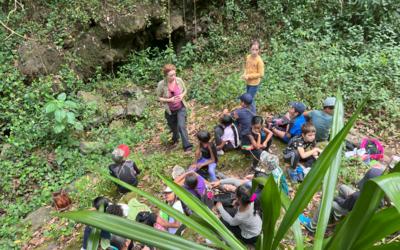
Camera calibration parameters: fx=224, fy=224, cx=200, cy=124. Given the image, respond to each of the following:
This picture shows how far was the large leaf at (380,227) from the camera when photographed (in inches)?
26.8

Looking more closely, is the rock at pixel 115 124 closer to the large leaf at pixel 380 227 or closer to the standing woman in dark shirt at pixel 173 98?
the standing woman in dark shirt at pixel 173 98

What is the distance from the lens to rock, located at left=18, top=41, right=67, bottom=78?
650 centimetres

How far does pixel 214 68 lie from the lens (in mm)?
7934

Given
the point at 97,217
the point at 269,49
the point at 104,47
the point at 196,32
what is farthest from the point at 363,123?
the point at 104,47

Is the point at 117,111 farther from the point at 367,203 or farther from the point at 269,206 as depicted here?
the point at 367,203

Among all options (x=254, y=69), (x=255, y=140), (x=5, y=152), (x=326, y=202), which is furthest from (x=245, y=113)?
(x=5, y=152)

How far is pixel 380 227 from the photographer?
0.72m

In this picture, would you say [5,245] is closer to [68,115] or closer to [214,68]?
[68,115]

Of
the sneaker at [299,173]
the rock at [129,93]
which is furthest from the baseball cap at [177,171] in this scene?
the rock at [129,93]

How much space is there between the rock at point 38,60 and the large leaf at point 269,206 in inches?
306

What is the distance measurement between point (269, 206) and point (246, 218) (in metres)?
1.81

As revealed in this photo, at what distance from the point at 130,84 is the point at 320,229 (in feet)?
24.8

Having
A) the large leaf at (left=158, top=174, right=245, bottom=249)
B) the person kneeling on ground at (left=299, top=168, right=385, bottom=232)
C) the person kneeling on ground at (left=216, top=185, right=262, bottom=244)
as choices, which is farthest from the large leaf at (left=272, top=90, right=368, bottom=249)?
the person kneeling on ground at (left=299, top=168, right=385, bottom=232)

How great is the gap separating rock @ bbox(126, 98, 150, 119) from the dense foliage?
1.16 feet
